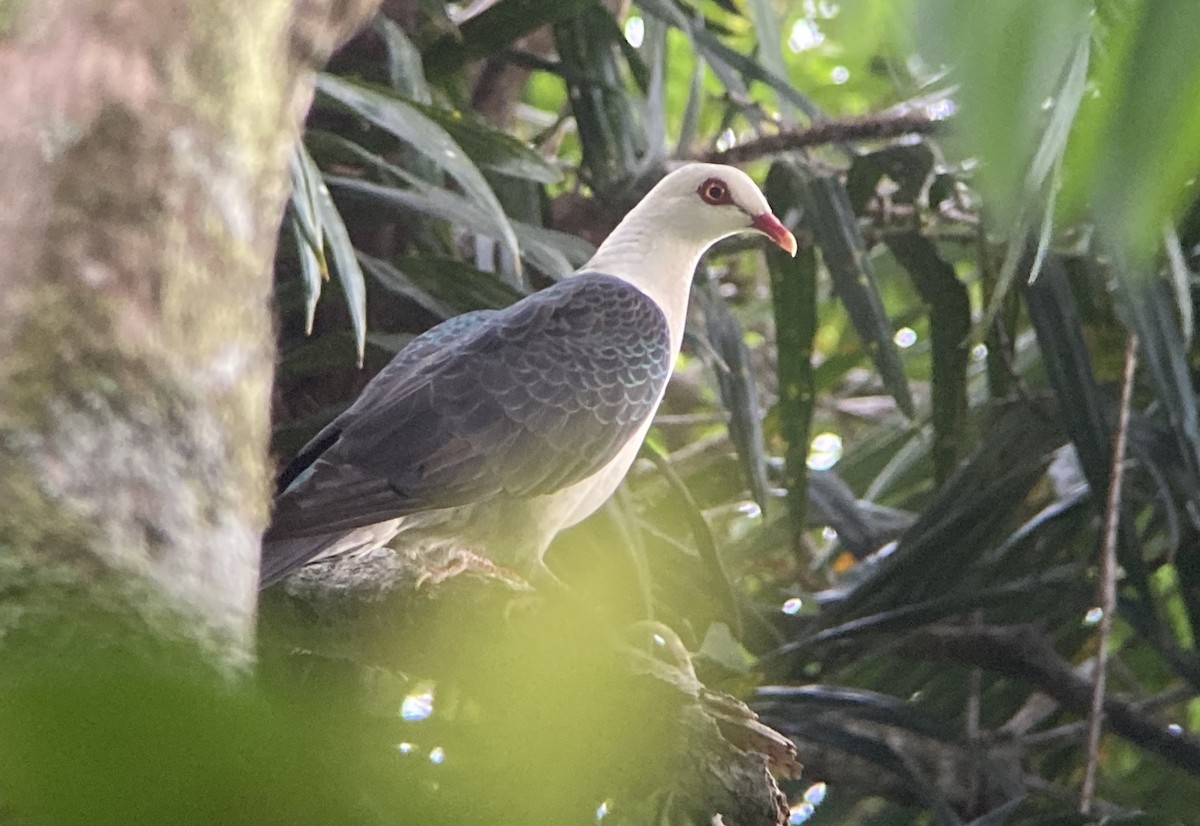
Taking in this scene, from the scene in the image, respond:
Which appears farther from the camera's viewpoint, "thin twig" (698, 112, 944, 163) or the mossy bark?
"thin twig" (698, 112, 944, 163)

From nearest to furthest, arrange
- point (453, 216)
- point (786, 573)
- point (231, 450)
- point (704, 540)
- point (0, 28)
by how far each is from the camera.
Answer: point (0, 28)
point (231, 450)
point (453, 216)
point (704, 540)
point (786, 573)

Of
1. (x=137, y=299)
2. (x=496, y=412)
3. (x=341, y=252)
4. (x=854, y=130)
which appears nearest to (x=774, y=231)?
(x=854, y=130)

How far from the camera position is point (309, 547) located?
192cm

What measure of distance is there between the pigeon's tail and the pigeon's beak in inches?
36.9

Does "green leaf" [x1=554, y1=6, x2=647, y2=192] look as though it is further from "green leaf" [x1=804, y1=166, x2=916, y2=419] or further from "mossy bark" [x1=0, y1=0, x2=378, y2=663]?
"mossy bark" [x1=0, y1=0, x2=378, y2=663]

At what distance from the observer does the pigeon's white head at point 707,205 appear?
2.56 metres

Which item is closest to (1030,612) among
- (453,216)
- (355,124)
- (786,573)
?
(786,573)

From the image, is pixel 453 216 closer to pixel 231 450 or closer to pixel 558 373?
pixel 558 373

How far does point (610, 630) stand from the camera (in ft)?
4.89

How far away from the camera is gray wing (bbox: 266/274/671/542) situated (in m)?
2.02

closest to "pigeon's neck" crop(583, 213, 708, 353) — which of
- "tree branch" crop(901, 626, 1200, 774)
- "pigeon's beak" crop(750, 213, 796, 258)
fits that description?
"pigeon's beak" crop(750, 213, 796, 258)

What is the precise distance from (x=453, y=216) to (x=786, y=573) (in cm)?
156

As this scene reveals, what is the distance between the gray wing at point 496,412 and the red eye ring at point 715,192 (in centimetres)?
25

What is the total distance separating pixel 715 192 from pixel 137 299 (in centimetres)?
204
